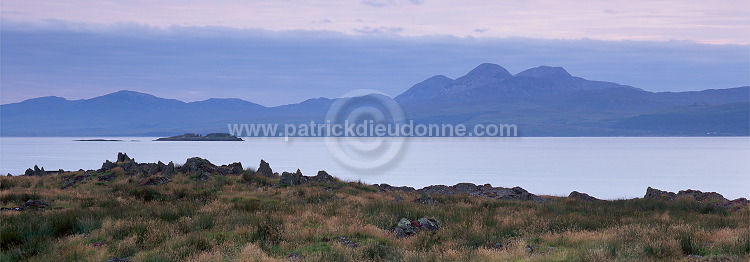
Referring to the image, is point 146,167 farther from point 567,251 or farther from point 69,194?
point 567,251

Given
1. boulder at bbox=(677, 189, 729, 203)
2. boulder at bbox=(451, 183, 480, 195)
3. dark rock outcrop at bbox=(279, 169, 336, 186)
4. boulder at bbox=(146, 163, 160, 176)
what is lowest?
boulder at bbox=(677, 189, 729, 203)

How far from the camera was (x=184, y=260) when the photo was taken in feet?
45.2

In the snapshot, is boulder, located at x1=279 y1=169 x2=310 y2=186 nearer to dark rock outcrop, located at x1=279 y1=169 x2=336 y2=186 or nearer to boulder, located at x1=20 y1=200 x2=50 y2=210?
dark rock outcrop, located at x1=279 y1=169 x2=336 y2=186

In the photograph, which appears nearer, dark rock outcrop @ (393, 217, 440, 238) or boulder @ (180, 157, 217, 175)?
dark rock outcrop @ (393, 217, 440, 238)

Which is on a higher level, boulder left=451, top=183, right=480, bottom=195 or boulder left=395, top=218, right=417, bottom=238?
boulder left=395, top=218, right=417, bottom=238

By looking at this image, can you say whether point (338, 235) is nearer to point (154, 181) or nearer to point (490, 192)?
point (154, 181)

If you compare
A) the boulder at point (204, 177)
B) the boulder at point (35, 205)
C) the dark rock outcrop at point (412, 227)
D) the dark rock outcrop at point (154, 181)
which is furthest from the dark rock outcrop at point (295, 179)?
the dark rock outcrop at point (412, 227)

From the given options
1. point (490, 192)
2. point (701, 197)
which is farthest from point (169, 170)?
point (701, 197)

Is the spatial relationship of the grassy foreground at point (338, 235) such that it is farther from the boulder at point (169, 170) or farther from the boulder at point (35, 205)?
the boulder at point (169, 170)

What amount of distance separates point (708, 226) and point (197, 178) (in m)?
28.4

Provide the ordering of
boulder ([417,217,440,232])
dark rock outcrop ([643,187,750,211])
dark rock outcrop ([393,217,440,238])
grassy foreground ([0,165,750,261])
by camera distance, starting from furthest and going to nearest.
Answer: dark rock outcrop ([643,187,750,211]) → boulder ([417,217,440,232]) → dark rock outcrop ([393,217,440,238]) → grassy foreground ([0,165,750,261])

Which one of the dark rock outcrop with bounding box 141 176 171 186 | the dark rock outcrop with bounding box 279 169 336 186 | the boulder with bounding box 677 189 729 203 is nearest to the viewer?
the dark rock outcrop with bounding box 141 176 171 186

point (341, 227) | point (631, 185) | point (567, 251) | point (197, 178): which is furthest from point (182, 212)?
point (631, 185)

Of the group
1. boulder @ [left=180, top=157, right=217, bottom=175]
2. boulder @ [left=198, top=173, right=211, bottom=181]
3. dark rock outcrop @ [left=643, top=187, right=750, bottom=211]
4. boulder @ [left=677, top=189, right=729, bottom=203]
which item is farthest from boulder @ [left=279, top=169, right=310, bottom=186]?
boulder @ [left=677, top=189, right=729, bottom=203]
